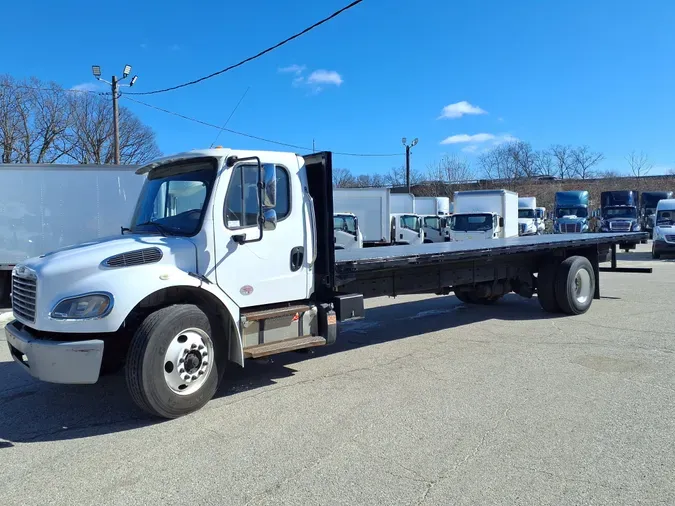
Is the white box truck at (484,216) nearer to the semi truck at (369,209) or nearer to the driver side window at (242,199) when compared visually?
the semi truck at (369,209)

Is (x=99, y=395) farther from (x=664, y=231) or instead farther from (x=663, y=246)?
(x=664, y=231)

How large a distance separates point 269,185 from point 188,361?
1840 mm

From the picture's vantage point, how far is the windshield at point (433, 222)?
91.7 ft

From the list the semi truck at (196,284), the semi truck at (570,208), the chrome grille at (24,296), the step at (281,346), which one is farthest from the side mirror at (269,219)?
the semi truck at (570,208)

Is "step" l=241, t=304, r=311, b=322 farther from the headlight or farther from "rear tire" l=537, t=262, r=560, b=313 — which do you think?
"rear tire" l=537, t=262, r=560, b=313

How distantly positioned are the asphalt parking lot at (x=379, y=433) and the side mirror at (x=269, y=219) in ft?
5.77

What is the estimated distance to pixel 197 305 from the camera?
17.2ft

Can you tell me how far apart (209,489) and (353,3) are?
9075mm

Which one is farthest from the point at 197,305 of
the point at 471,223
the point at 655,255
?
the point at 655,255

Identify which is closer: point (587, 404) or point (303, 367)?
point (587, 404)

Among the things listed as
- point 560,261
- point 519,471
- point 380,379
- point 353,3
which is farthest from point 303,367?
point 353,3

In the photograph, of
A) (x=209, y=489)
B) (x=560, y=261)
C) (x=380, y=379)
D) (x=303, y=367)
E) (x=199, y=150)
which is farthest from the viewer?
(x=560, y=261)

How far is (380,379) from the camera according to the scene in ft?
19.7

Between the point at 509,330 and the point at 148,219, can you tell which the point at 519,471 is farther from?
the point at 509,330
